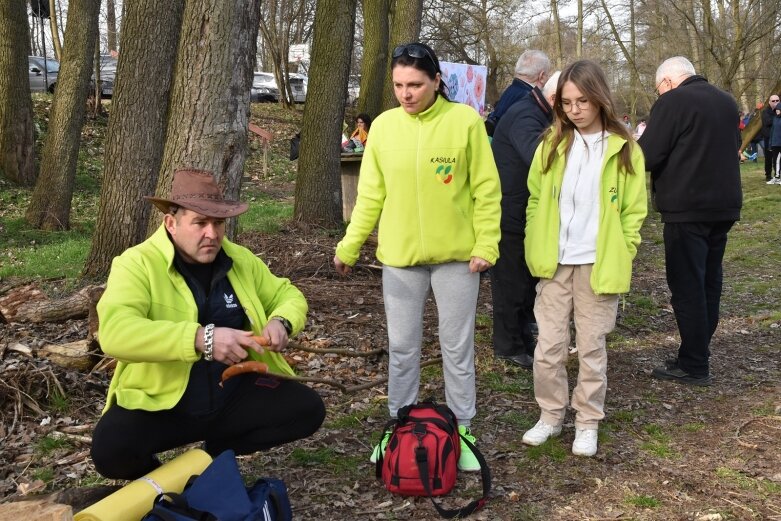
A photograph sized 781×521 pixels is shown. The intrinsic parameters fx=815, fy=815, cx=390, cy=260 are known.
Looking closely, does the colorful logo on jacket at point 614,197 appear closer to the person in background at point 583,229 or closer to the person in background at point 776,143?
the person in background at point 583,229

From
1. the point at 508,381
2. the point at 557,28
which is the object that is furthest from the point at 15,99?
the point at 557,28

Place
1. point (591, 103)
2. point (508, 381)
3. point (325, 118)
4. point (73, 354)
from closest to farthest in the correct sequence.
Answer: point (591, 103)
point (73, 354)
point (508, 381)
point (325, 118)

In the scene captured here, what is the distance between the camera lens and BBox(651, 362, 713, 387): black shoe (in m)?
5.67

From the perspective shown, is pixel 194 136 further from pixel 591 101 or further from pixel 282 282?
pixel 591 101

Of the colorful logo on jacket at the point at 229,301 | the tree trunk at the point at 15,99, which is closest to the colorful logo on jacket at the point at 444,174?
the colorful logo on jacket at the point at 229,301

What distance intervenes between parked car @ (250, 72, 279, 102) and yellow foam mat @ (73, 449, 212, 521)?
29.3 meters

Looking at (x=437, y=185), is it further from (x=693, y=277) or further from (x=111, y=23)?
(x=111, y=23)

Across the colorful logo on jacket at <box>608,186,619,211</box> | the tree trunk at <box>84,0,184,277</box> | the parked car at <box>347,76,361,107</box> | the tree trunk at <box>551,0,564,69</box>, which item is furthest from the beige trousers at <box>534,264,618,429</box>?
the tree trunk at <box>551,0,564,69</box>

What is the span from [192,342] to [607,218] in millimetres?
2263

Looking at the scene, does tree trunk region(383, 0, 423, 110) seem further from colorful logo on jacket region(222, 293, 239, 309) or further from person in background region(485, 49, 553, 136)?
colorful logo on jacket region(222, 293, 239, 309)

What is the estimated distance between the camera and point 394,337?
435cm

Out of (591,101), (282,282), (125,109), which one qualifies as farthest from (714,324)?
(125,109)

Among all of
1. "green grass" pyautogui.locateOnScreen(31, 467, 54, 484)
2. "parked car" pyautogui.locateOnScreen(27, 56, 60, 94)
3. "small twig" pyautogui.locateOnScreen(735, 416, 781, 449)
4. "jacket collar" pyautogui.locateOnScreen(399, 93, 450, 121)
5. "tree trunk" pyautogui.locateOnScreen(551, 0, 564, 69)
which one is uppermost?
"tree trunk" pyautogui.locateOnScreen(551, 0, 564, 69)

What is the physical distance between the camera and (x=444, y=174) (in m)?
4.10
